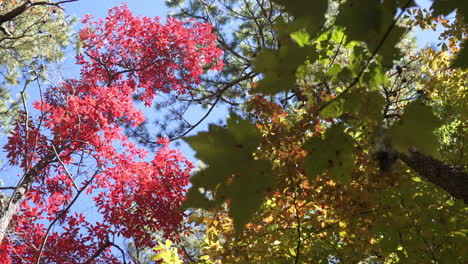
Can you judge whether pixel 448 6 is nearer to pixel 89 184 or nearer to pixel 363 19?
pixel 363 19

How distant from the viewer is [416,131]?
76cm

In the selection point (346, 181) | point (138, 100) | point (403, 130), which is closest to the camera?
point (403, 130)

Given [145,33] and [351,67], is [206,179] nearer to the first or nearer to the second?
Result: [351,67]

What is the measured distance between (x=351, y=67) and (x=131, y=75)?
20.2 ft

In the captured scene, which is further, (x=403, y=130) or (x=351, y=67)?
(x=351, y=67)

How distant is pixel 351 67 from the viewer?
1014mm

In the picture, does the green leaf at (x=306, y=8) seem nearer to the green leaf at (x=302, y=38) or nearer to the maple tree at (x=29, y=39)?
the green leaf at (x=302, y=38)

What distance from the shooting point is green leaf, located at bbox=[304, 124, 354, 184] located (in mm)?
863

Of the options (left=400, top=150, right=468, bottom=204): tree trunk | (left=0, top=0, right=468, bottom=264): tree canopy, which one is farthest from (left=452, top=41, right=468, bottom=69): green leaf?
(left=400, top=150, right=468, bottom=204): tree trunk

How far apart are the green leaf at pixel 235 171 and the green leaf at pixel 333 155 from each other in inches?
9.5

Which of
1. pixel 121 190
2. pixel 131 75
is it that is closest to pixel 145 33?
pixel 131 75

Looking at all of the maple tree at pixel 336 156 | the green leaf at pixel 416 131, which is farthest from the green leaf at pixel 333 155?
the green leaf at pixel 416 131

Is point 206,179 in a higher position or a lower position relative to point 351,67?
lower

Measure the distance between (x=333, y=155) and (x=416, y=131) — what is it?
0.19m
